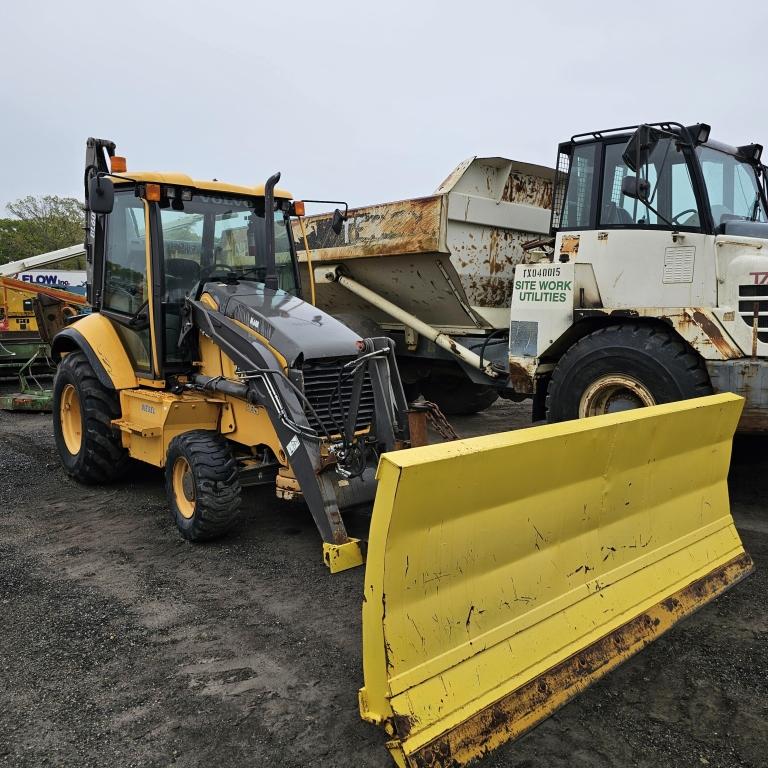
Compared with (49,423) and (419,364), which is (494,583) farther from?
(49,423)

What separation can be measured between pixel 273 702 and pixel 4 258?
114 ft

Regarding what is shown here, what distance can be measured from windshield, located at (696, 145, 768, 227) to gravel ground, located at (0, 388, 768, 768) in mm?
2451

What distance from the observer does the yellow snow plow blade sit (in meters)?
2.39

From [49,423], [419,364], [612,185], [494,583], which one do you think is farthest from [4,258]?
[494,583]

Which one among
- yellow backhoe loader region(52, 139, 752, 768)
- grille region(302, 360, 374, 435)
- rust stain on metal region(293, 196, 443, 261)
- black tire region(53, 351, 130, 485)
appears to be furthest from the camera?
rust stain on metal region(293, 196, 443, 261)

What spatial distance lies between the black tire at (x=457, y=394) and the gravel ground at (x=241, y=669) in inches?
167

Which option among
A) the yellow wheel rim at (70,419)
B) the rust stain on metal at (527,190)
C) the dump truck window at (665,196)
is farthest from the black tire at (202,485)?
the rust stain on metal at (527,190)

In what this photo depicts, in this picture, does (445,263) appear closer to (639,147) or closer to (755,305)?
(639,147)

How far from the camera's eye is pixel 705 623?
340cm

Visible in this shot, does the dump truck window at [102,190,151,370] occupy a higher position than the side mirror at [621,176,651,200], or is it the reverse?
the side mirror at [621,176,651,200]

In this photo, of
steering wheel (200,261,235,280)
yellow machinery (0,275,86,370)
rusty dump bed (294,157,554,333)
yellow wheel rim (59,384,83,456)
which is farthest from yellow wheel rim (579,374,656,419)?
yellow machinery (0,275,86,370)

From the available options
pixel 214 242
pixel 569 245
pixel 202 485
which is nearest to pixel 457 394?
pixel 569 245

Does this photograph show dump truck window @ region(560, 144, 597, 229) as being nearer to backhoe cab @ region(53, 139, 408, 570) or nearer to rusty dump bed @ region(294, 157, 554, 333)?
rusty dump bed @ region(294, 157, 554, 333)

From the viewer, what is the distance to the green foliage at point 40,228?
32.4 m
